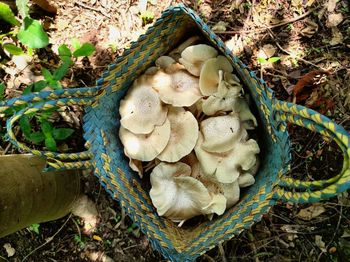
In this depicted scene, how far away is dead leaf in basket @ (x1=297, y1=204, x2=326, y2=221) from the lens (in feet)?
5.97

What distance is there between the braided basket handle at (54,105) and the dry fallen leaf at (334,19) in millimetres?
1090

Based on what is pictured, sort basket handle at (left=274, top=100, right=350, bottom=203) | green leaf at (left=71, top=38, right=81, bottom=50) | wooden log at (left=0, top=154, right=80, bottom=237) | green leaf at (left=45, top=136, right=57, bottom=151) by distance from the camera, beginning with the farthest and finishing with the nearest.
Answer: green leaf at (left=71, top=38, right=81, bottom=50), green leaf at (left=45, top=136, right=57, bottom=151), wooden log at (left=0, top=154, right=80, bottom=237), basket handle at (left=274, top=100, right=350, bottom=203)

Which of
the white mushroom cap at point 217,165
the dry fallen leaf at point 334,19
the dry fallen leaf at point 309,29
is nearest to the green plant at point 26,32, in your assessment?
the white mushroom cap at point 217,165

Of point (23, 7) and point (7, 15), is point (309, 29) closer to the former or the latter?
point (23, 7)

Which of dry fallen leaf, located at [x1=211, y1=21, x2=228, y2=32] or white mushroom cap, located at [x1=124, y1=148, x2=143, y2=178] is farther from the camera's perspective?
dry fallen leaf, located at [x1=211, y1=21, x2=228, y2=32]

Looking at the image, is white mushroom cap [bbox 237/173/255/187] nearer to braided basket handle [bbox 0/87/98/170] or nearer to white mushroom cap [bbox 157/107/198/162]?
white mushroom cap [bbox 157/107/198/162]

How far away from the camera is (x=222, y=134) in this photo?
1.43 meters

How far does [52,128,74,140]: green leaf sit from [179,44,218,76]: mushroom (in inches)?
23.9

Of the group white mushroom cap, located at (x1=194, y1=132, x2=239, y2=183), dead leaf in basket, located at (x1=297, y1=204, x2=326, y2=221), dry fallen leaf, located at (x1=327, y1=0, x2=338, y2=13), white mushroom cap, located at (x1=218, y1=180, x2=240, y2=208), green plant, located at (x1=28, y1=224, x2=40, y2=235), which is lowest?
green plant, located at (x1=28, y1=224, x2=40, y2=235)

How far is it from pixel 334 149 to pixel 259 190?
596 millimetres

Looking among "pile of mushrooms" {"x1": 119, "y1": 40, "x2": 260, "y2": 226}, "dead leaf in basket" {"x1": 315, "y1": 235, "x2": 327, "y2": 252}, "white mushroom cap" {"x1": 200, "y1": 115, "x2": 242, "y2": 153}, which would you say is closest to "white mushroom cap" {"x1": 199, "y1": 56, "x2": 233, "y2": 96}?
"pile of mushrooms" {"x1": 119, "y1": 40, "x2": 260, "y2": 226}

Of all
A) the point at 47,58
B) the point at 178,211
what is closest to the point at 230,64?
the point at 178,211

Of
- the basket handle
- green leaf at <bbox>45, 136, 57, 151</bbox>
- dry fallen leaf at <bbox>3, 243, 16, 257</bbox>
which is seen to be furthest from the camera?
dry fallen leaf at <bbox>3, 243, 16, 257</bbox>

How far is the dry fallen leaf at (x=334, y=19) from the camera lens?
1827 mm
